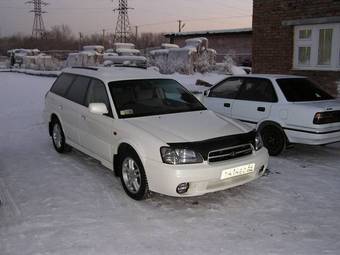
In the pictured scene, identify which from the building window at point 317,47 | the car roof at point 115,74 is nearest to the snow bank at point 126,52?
the building window at point 317,47

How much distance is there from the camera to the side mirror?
5.33 metres

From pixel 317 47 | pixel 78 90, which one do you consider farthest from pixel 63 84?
pixel 317 47

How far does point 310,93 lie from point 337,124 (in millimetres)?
826

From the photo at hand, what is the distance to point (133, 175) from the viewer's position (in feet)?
16.3

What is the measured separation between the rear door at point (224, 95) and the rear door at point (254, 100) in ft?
0.42

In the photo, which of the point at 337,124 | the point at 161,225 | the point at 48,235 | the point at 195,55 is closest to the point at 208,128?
the point at 161,225

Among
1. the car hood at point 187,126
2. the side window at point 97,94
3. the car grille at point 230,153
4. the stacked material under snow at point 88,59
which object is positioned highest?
the stacked material under snow at point 88,59

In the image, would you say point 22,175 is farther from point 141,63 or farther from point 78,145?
point 141,63

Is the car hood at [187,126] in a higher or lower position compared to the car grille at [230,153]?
higher

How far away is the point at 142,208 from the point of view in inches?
185

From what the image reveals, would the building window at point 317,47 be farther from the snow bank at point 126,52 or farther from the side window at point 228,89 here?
the snow bank at point 126,52

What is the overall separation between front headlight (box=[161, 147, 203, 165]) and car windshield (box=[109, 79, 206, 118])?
100 centimetres

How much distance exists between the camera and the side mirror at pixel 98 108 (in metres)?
5.33

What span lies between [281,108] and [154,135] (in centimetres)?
291
